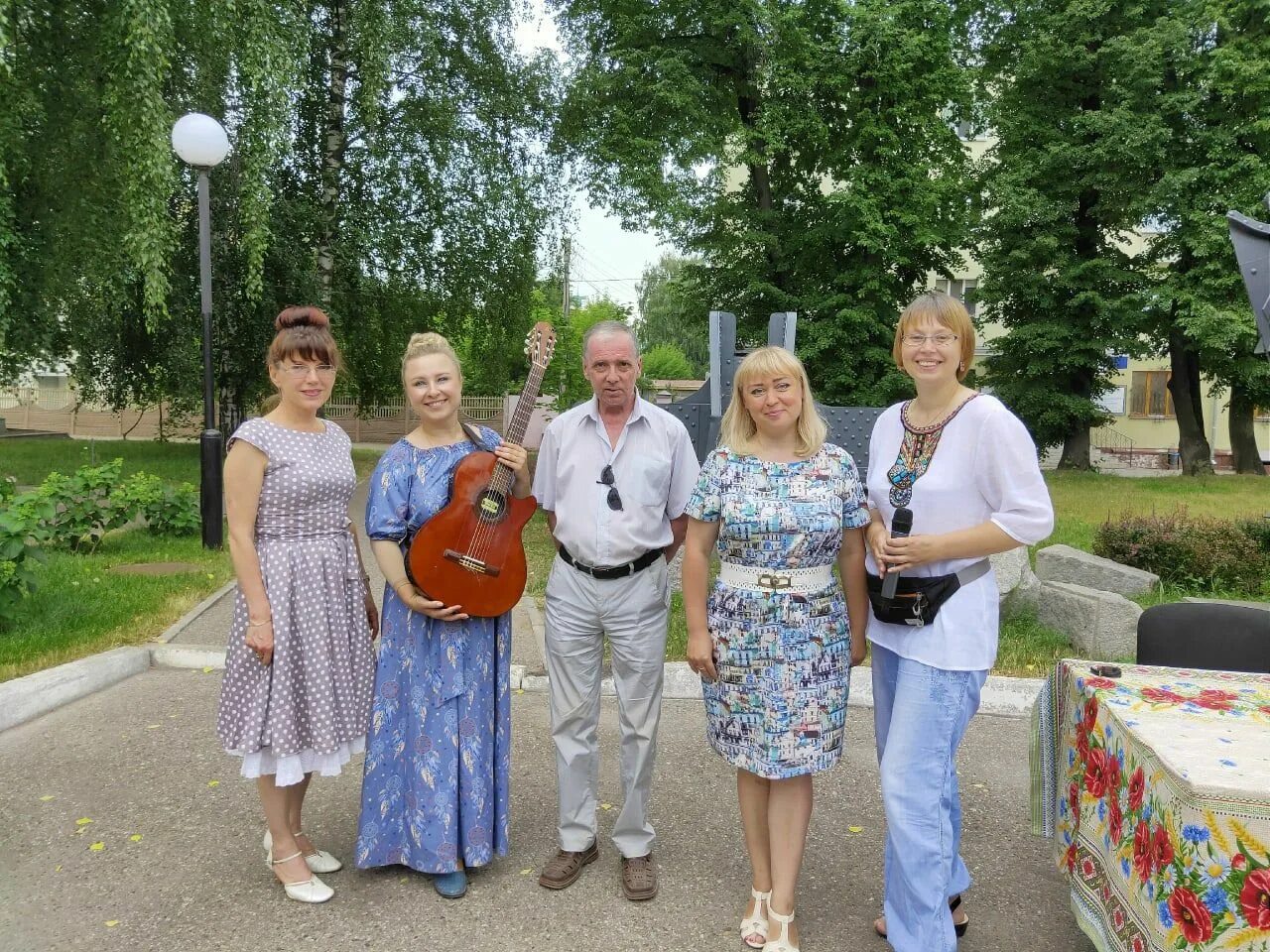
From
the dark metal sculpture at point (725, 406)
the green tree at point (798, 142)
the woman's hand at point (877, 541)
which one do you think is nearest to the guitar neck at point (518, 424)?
the woman's hand at point (877, 541)

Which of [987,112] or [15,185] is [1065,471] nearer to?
[987,112]

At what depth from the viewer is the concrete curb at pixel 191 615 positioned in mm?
6281

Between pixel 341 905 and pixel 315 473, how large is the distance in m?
1.48

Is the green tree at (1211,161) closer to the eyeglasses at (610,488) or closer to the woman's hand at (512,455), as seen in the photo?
the eyeglasses at (610,488)

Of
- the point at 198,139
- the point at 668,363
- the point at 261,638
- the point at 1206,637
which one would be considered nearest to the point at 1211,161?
the point at 198,139

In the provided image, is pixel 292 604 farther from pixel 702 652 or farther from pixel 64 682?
pixel 64 682

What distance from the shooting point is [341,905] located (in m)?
3.25

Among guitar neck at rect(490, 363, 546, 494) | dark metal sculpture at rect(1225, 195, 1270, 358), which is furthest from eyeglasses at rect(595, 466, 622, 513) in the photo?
dark metal sculpture at rect(1225, 195, 1270, 358)

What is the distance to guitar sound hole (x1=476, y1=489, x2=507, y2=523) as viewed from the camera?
331 cm

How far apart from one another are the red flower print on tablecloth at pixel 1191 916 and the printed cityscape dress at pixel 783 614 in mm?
1016

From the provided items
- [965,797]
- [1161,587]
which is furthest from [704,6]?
[965,797]

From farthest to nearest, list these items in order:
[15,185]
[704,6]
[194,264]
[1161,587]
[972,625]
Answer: [704,6] < [194,264] < [15,185] < [1161,587] < [972,625]

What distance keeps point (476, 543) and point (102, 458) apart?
20902mm

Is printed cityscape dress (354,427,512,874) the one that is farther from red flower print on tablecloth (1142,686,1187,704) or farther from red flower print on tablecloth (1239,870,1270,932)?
red flower print on tablecloth (1239,870,1270,932)
